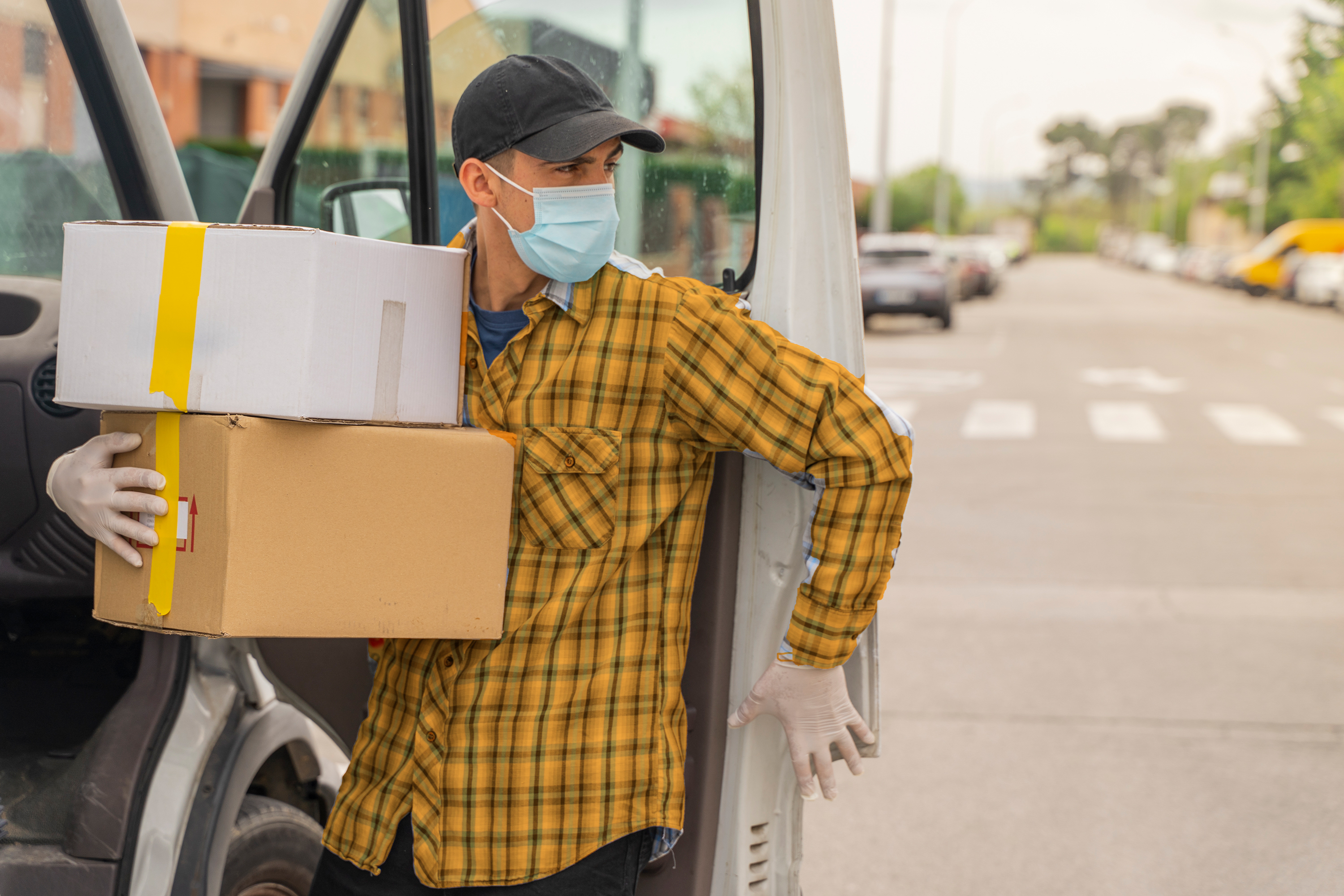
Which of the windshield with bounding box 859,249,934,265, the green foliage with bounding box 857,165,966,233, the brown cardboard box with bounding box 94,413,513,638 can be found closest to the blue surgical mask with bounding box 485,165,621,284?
the brown cardboard box with bounding box 94,413,513,638

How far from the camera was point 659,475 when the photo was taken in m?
2.07

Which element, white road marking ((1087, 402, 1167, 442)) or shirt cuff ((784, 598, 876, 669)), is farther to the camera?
white road marking ((1087, 402, 1167, 442))

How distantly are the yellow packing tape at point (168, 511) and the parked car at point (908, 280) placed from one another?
22.9 m

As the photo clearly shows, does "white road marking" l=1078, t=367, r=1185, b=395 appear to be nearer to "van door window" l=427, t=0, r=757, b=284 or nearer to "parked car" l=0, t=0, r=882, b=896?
"van door window" l=427, t=0, r=757, b=284

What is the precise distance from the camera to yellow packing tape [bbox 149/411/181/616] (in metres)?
1.87

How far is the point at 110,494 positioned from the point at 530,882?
79cm

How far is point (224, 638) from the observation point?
2.39 m

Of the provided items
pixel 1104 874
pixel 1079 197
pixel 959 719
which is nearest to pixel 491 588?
pixel 1104 874

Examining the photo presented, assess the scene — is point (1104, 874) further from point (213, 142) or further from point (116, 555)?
point (213, 142)

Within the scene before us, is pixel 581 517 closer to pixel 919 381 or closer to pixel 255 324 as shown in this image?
pixel 255 324

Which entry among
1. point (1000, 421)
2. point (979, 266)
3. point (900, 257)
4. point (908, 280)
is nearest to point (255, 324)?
point (1000, 421)

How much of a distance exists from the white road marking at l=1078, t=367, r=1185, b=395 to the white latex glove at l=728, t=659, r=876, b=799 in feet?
47.4

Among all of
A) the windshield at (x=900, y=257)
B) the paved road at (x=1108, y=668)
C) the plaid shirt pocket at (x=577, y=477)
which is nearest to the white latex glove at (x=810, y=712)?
the plaid shirt pocket at (x=577, y=477)

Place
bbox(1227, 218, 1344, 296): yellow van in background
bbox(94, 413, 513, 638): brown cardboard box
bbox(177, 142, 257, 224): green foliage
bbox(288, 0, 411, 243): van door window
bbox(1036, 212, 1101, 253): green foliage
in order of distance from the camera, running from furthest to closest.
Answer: bbox(1036, 212, 1101, 253): green foliage, bbox(1227, 218, 1344, 296): yellow van in background, bbox(177, 142, 257, 224): green foliage, bbox(288, 0, 411, 243): van door window, bbox(94, 413, 513, 638): brown cardboard box
